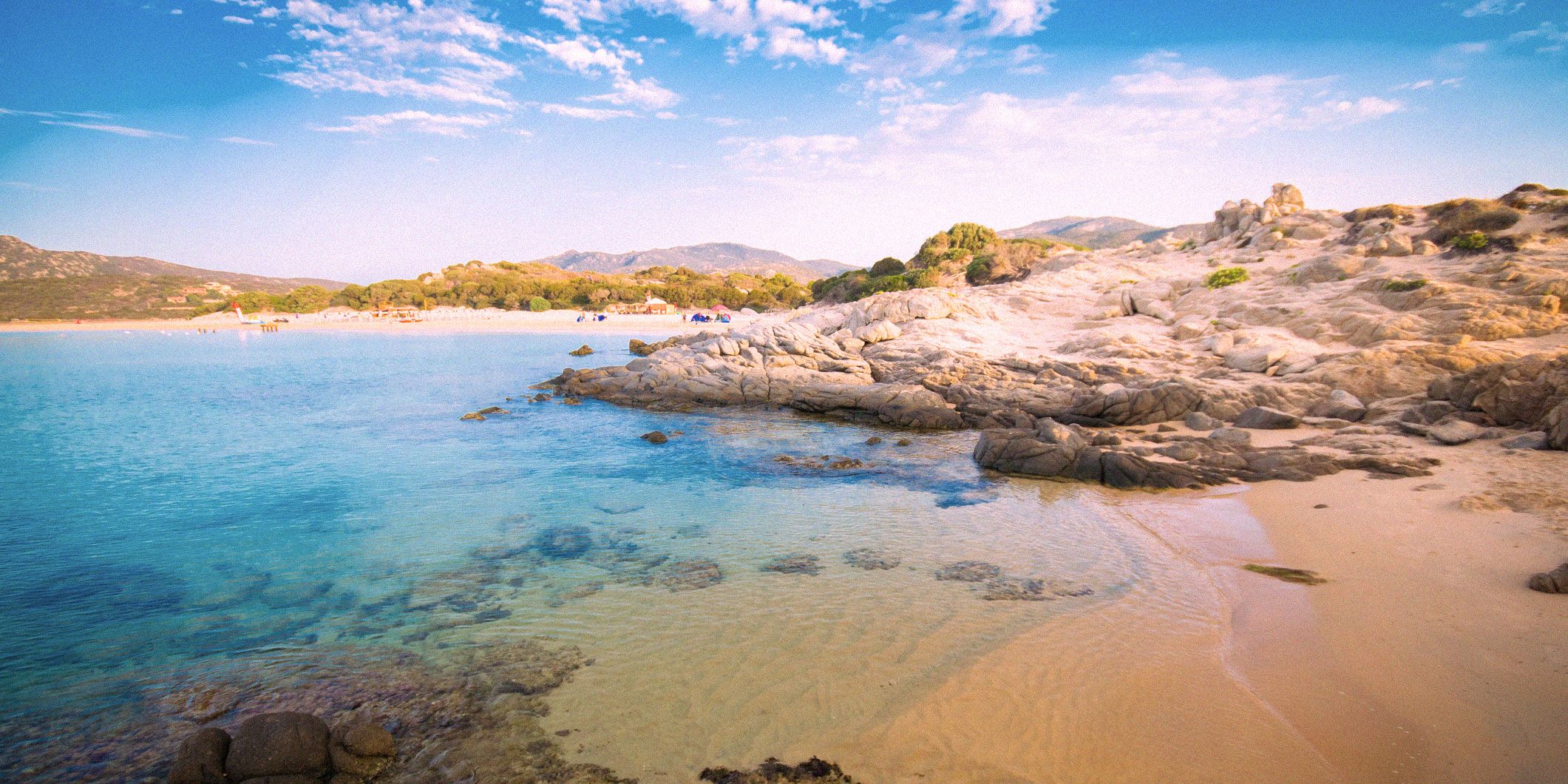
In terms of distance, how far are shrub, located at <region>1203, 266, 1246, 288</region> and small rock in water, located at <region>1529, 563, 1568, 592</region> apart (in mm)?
25530

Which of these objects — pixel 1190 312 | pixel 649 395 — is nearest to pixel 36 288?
pixel 649 395

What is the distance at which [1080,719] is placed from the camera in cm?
568

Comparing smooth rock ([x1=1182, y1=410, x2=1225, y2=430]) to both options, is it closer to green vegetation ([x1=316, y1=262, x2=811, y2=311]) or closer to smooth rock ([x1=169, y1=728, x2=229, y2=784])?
smooth rock ([x1=169, y1=728, x2=229, y2=784])

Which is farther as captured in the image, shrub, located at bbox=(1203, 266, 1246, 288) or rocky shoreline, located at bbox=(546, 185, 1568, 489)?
shrub, located at bbox=(1203, 266, 1246, 288)

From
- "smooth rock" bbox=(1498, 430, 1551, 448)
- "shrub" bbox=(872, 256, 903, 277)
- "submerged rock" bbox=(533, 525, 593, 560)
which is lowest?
"submerged rock" bbox=(533, 525, 593, 560)

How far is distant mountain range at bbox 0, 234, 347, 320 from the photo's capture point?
9300 centimetres

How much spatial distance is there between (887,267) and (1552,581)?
58.8 metres

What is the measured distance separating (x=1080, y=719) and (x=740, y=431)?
53.1 ft

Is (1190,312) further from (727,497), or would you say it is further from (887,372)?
(727,497)

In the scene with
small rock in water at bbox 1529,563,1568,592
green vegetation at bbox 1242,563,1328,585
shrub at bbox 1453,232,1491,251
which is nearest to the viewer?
small rock in water at bbox 1529,563,1568,592

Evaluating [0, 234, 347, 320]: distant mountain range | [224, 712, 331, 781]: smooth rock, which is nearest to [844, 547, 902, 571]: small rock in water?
[224, 712, 331, 781]: smooth rock

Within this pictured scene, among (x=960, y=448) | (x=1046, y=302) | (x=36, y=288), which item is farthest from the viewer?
(x=36, y=288)

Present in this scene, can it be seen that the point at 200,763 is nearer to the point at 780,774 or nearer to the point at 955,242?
the point at 780,774

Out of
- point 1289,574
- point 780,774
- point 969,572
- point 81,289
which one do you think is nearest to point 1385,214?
point 1289,574
